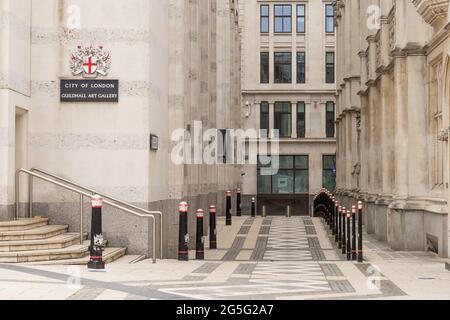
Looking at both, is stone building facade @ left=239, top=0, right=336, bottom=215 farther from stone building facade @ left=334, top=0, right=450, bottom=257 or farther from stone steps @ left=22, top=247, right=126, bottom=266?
stone steps @ left=22, top=247, right=126, bottom=266

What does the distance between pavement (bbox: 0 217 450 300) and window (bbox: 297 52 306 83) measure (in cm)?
4463

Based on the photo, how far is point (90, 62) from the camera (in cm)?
1761

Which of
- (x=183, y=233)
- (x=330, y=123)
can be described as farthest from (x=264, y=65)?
(x=183, y=233)

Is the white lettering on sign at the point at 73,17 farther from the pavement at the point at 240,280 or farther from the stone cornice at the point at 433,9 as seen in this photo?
the stone cornice at the point at 433,9

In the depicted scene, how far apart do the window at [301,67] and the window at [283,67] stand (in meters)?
0.63

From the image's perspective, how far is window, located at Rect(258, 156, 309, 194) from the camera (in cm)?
6197

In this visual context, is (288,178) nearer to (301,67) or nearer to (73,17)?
(301,67)

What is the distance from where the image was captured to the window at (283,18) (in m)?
62.8

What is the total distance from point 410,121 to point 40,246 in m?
9.85

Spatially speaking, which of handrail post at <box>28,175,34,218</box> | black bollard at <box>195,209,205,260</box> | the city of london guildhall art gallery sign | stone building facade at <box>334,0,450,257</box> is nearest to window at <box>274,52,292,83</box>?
stone building facade at <box>334,0,450,257</box>

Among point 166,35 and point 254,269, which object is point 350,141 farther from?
point 254,269

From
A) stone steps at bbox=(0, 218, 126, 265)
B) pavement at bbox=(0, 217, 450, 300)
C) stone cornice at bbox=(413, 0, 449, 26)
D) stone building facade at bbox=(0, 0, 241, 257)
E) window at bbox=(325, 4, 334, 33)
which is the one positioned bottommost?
pavement at bbox=(0, 217, 450, 300)

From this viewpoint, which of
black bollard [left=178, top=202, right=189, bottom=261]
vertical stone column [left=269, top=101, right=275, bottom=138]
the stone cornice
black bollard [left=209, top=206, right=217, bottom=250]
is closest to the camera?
the stone cornice
